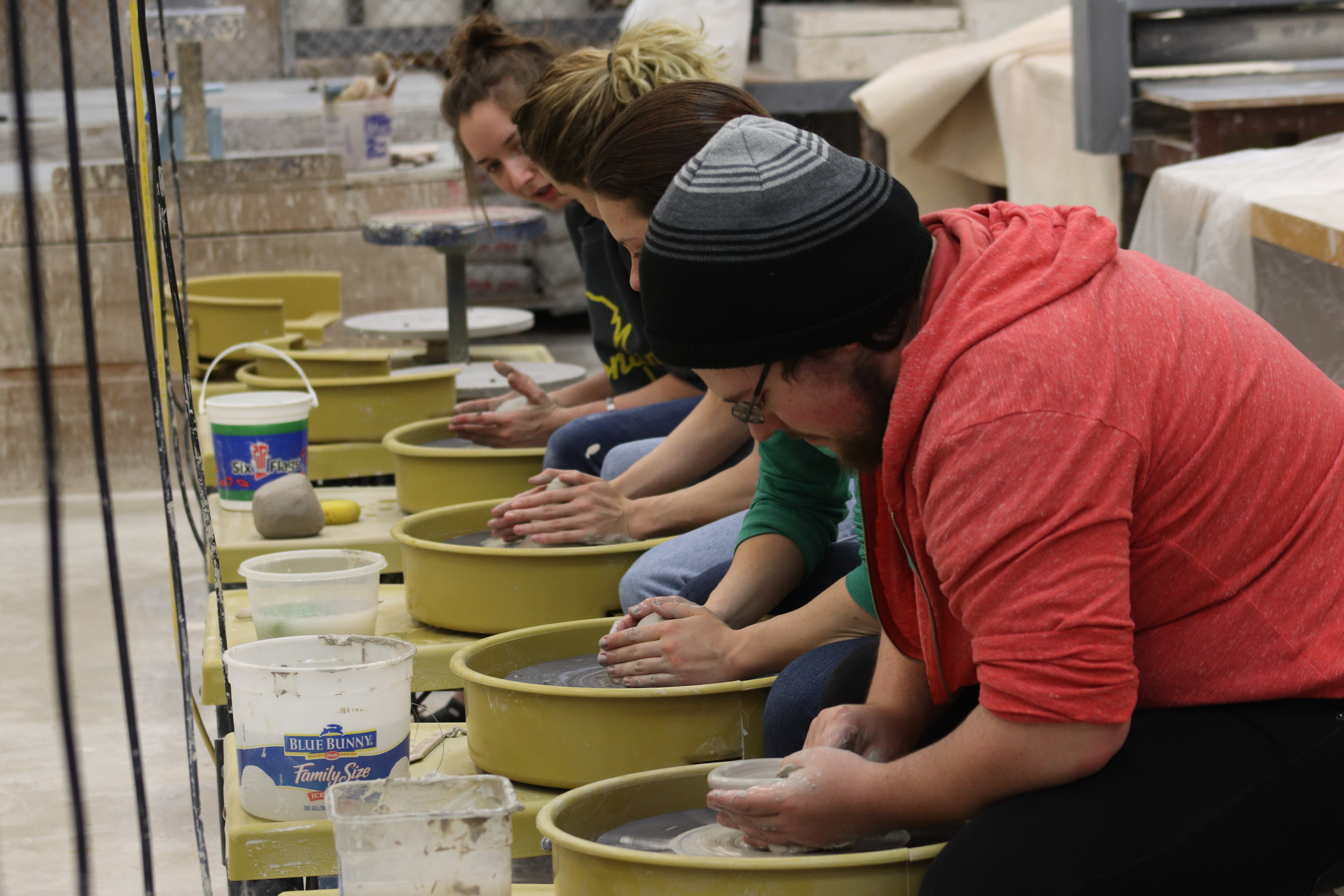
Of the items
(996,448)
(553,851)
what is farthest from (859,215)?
(553,851)

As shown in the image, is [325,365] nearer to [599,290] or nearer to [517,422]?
[517,422]

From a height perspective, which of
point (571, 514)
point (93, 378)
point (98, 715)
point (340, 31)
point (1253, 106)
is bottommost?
point (98, 715)

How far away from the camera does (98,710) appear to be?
2846 mm

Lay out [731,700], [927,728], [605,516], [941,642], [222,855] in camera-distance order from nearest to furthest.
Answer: [941,642] < [927,728] < [731,700] < [605,516] < [222,855]

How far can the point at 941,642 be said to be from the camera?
1.16 meters

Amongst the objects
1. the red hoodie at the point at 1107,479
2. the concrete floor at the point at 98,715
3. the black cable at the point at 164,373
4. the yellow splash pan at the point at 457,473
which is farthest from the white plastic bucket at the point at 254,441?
the red hoodie at the point at 1107,479

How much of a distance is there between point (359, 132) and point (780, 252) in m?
3.86

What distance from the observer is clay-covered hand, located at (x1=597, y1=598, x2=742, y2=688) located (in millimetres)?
1516

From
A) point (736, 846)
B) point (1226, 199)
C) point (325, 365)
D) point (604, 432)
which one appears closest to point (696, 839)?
point (736, 846)

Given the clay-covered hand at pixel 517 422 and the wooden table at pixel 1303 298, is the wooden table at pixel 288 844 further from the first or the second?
the wooden table at pixel 1303 298

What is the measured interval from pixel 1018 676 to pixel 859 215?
355mm

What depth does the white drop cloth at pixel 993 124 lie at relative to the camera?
3326mm

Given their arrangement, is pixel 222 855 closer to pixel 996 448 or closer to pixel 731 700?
pixel 731 700

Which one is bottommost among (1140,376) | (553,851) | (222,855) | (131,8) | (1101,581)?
(222,855)
